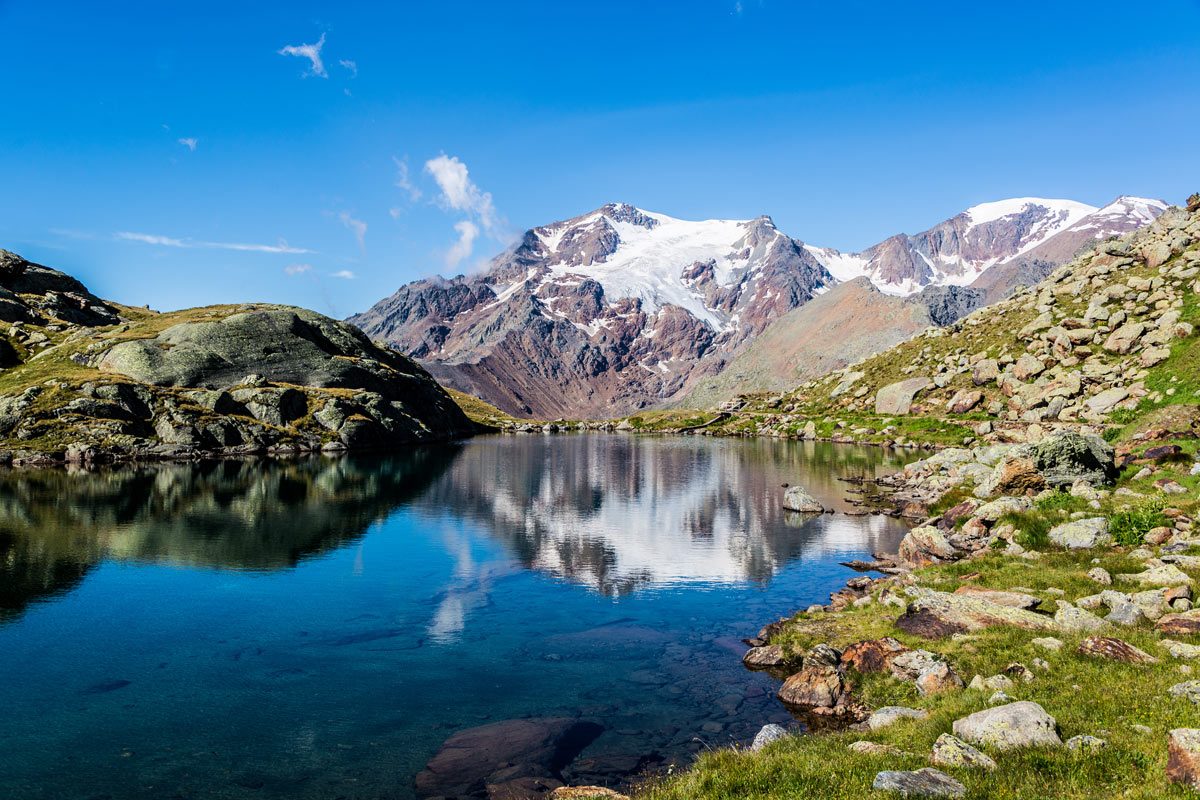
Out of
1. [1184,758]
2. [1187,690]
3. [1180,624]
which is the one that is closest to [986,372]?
[1180,624]

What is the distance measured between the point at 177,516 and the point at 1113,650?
7263cm

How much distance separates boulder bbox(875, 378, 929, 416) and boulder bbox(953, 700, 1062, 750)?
150556 millimetres

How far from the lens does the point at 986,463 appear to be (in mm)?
64312

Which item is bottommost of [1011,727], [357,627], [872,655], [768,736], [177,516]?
[357,627]

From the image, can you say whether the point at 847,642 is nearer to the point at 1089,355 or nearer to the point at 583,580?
the point at 583,580

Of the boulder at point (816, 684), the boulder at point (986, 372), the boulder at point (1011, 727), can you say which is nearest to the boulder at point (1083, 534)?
the boulder at point (816, 684)

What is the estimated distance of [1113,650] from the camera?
753 inches

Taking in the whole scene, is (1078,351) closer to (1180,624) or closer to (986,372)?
(986,372)

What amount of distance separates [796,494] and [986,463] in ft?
60.8

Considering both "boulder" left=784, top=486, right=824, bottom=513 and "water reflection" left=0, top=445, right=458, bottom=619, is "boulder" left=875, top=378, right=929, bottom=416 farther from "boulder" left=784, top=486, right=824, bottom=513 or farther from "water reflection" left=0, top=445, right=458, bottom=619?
"water reflection" left=0, top=445, right=458, bottom=619

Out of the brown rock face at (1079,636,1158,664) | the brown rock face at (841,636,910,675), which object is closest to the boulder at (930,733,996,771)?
the brown rock face at (1079,636,1158,664)

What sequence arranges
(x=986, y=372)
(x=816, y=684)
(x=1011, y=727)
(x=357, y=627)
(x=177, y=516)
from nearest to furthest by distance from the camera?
(x=1011, y=727) < (x=816, y=684) < (x=357, y=627) < (x=177, y=516) < (x=986, y=372)

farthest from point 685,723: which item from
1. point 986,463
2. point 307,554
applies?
point 986,463

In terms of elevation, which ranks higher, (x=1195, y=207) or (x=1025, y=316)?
(x=1195, y=207)
